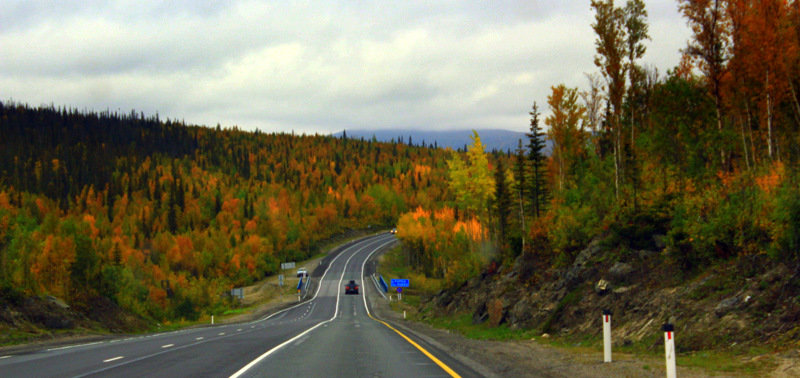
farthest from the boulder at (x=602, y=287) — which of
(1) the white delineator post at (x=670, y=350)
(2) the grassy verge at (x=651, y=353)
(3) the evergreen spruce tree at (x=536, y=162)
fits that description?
(3) the evergreen spruce tree at (x=536, y=162)

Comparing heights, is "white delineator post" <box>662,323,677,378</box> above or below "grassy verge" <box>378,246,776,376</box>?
above

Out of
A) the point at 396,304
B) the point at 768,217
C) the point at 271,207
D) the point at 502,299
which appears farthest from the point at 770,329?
the point at 271,207

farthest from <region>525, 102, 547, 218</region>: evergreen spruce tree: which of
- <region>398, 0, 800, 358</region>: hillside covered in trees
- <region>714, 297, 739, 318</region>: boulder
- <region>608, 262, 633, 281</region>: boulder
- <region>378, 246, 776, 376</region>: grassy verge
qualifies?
<region>714, 297, 739, 318</region>: boulder

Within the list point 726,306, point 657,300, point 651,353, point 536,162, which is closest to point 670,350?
point 651,353

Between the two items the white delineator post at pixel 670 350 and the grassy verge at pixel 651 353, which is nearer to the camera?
the white delineator post at pixel 670 350

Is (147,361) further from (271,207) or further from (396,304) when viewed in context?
(271,207)

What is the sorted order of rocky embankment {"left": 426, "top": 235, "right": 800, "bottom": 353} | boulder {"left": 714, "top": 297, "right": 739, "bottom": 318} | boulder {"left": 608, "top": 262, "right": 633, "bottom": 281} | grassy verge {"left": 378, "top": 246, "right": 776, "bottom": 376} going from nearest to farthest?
grassy verge {"left": 378, "top": 246, "right": 776, "bottom": 376}, rocky embankment {"left": 426, "top": 235, "right": 800, "bottom": 353}, boulder {"left": 714, "top": 297, "right": 739, "bottom": 318}, boulder {"left": 608, "top": 262, "right": 633, "bottom": 281}

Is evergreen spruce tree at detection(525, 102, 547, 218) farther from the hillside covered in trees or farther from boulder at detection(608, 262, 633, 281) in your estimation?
boulder at detection(608, 262, 633, 281)

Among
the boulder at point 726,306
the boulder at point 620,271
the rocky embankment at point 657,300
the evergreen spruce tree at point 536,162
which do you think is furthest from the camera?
the evergreen spruce tree at point 536,162

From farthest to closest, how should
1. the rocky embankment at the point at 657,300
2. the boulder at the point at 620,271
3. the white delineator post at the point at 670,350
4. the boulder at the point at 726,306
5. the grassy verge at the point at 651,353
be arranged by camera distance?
the boulder at the point at 620,271 < the boulder at the point at 726,306 < the rocky embankment at the point at 657,300 < the grassy verge at the point at 651,353 < the white delineator post at the point at 670,350

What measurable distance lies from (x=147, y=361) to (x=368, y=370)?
6458 mm

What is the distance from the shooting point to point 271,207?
193 metres

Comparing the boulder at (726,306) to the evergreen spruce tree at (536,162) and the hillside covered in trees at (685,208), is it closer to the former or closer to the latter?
the hillside covered in trees at (685,208)

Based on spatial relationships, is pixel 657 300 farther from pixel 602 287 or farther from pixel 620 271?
pixel 620 271
